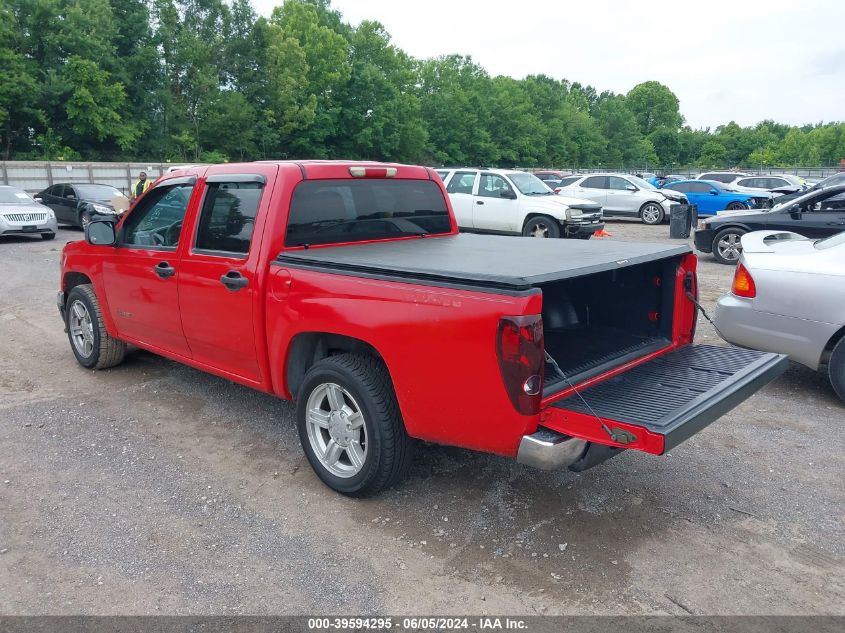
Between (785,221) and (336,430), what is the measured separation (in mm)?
10293

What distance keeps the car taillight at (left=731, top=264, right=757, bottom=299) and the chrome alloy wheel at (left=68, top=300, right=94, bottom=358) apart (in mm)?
5592

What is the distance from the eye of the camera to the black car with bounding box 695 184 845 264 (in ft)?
36.1

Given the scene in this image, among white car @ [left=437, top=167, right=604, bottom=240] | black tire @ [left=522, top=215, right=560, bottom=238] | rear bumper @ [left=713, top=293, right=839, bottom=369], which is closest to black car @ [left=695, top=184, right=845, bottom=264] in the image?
white car @ [left=437, top=167, right=604, bottom=240]

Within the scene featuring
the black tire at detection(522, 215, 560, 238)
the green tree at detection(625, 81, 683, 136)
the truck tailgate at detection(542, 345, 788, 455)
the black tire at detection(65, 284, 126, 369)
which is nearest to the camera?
the truck tailgate at detection(542, 345, 788, 455)

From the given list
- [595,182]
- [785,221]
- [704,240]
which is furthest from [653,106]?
[785,221]

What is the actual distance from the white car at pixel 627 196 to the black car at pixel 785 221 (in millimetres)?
9120

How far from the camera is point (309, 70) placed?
57188mm

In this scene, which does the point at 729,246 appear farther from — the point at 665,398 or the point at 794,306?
the point at 665,398

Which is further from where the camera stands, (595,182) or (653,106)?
(653,106)

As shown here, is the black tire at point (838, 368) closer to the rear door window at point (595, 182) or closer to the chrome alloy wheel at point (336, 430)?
the chrome alloy wheel at point (336, 430)

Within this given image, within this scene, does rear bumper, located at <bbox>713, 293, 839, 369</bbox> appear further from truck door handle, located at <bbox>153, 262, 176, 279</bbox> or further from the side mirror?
the side mirror

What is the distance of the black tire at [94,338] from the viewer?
597 centimetres

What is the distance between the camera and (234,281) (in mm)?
4223

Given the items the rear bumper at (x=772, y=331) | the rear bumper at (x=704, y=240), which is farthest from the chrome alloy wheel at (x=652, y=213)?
the rear bumper at (x=772, y=331)
